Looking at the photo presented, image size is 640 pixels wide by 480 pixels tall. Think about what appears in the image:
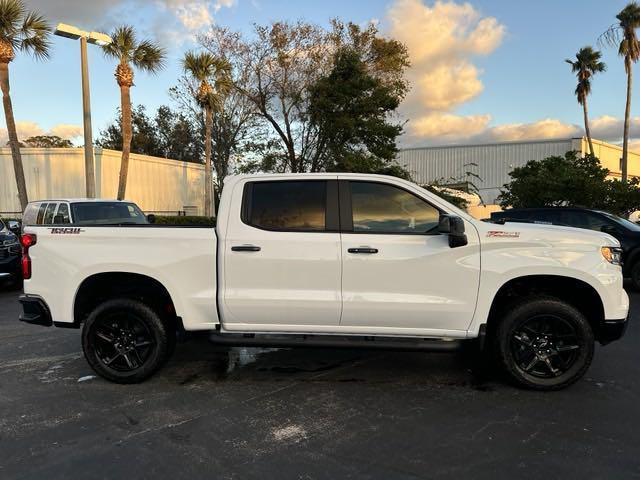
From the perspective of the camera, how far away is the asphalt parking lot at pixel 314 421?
3.26 metres

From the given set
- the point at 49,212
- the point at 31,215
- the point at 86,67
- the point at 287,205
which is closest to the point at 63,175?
the point at 86,67

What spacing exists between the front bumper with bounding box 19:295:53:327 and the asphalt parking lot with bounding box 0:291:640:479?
61cm

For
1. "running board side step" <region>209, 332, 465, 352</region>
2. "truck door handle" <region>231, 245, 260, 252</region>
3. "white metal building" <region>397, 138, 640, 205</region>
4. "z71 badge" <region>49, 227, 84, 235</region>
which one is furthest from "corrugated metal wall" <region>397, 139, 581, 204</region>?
"z71 badge" <region>49, 227, 84, 235</region>

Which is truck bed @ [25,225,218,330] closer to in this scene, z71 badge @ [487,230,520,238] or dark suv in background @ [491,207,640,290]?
z71 badge @ [487,230,520,238]

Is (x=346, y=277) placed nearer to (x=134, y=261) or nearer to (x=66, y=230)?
(x=134, y=261)

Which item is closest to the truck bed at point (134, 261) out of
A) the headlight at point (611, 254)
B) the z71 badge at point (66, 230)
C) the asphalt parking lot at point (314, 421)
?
the z71 badge at point (66, 230)

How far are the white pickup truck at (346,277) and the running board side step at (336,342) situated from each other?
0.01 meters

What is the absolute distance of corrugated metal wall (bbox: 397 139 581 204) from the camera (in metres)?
48.1

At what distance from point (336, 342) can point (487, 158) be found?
49.4 meters

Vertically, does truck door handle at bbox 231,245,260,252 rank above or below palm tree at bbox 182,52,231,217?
below

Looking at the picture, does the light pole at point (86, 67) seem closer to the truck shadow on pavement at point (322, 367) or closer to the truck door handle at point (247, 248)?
the truck shadow on pavement at point (322, 367)

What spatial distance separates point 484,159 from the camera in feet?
165

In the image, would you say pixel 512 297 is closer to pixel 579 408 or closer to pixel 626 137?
pixel 579 408

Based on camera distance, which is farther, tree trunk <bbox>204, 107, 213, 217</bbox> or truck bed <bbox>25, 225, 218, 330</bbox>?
tree trunk <bbox>204, 107, 213, 217</bbox>
